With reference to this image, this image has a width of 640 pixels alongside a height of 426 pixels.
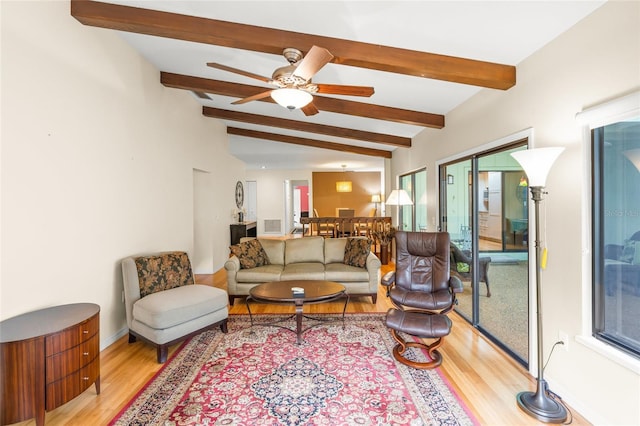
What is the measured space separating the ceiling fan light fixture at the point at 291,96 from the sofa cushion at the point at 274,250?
263cm

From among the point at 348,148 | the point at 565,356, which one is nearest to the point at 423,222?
the point at 348,148

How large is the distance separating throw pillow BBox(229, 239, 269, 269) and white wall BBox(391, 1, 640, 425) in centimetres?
349

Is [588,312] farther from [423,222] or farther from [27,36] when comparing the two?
[27,36]

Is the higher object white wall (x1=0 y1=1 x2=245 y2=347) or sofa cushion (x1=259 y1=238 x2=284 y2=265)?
white wall (x1=0 y1=1 x2=245 y2=347)

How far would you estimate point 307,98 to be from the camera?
8.95 ft

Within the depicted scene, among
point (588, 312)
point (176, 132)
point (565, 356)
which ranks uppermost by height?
point (176, 132)

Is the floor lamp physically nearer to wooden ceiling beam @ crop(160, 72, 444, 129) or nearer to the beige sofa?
the beige sofa

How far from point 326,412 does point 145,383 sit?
1.51 meters

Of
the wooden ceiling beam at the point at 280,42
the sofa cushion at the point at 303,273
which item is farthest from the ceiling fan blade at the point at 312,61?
the sofa cushion at the point at 303,273

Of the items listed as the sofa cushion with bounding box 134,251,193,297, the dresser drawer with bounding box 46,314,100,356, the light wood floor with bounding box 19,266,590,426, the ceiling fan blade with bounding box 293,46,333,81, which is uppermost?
the ceiling fan blade with bounding box 293,46,333,81

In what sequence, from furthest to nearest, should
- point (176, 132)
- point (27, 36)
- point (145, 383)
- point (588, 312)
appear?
point (176, 132) → point (145, 383) → point (27, 36) → point (588, 312)

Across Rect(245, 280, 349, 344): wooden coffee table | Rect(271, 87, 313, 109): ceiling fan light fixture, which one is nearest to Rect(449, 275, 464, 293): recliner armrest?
Rect(245, 280, 349, 344): wooden coffee table

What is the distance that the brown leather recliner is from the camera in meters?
2.70

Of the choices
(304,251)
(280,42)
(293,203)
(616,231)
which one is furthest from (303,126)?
(293,203)
